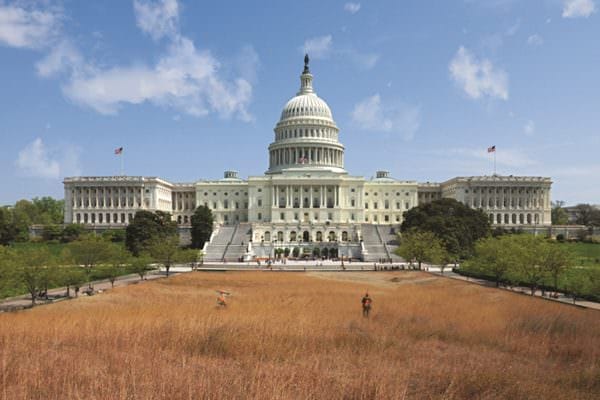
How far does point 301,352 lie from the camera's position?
16500mm

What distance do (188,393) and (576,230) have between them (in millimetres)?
127580

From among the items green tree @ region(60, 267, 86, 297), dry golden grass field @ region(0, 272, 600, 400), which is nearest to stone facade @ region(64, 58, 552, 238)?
green tree @ region(60, 267, 86, 297)

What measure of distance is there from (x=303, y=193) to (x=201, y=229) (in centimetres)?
3228

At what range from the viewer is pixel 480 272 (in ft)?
175

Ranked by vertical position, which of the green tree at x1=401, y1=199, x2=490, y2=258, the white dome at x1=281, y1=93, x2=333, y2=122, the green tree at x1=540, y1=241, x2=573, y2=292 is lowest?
the green tree at x1=540, y1=241, x2=573, y2=292

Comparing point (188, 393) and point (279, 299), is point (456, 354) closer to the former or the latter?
point (188, 393)

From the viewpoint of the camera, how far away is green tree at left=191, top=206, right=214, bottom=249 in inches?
3883

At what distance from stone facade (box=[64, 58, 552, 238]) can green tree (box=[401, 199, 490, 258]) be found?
30.3 m

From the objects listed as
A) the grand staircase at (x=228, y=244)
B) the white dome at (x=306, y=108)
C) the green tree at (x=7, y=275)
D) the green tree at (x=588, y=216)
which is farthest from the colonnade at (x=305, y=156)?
the green tree at (x=7, y=275)

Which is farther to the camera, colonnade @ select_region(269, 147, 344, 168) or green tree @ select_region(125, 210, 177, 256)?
colonnade @ select_region(269, 147, 344, 168)

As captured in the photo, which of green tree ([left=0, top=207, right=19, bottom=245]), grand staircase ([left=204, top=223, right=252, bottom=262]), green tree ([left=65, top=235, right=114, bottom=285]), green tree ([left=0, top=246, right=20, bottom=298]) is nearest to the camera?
green tree ([left=0, top=246, right=20, bottom=298])

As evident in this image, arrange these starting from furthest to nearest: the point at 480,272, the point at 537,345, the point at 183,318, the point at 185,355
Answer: the point at 480,272
the point at 183,318
the point at 537,345
the point at 185,355

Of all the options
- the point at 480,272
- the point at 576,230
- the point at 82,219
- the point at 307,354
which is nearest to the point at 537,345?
the point at 307,354

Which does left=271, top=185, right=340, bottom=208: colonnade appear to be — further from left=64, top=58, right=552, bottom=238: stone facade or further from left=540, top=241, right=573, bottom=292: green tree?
left=540, top=241, right=573, bottom=292: green tree
